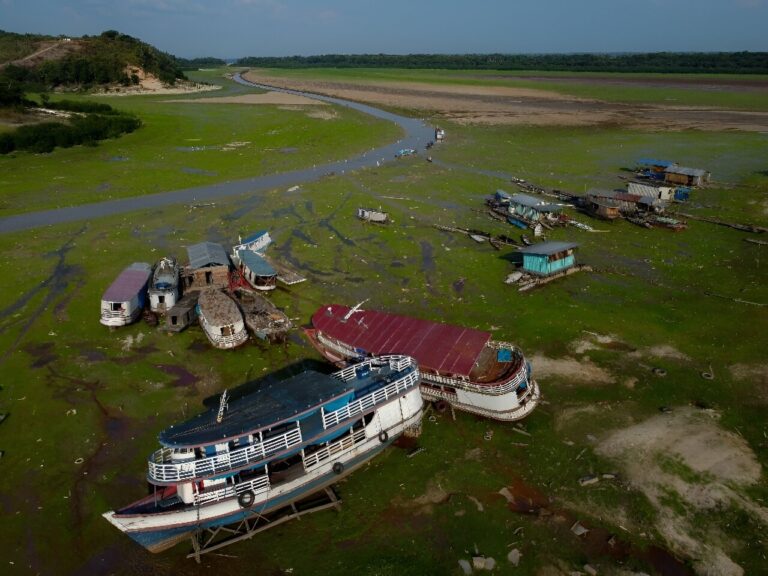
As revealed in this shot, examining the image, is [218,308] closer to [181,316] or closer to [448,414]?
[181,316]

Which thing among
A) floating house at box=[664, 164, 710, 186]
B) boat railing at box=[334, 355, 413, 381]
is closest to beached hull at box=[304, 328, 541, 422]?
boat railing at box=[334, 355, 413, 381]

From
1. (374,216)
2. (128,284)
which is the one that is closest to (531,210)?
(374,216)

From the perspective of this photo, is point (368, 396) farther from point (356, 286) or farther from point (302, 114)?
point (302, 114)

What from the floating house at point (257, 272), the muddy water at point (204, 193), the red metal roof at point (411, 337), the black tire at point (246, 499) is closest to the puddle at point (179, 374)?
the red metal roof at point (411, 337)

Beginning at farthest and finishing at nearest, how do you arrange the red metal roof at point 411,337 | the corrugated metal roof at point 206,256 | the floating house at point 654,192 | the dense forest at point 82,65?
the dense forest at point 82,65, the floating house at point 654,192, the corrugated metal roof at point 206,256, the red metal roof at point 411,337

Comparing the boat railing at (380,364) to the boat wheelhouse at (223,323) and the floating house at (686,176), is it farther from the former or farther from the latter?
the floating house at (686,176)

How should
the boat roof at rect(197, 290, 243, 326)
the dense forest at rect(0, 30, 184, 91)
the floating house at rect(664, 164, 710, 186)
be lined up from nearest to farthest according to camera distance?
the boat roof at rect(197, 290, 243, 326) → the floating house at rect(664, 164, 710, 186) → the dense forest at rect(0, 30, 184, 91)

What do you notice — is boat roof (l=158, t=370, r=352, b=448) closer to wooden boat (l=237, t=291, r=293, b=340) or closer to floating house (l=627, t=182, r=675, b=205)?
wooden boat (l=237, t=291, r=293, b=340)
